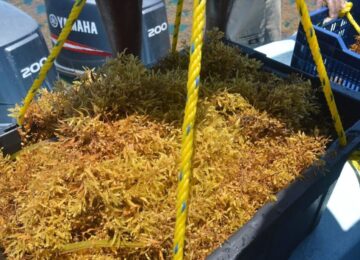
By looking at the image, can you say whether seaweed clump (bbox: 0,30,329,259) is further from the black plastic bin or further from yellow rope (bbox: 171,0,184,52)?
yellow rope (bbox: 171,0,184,52)

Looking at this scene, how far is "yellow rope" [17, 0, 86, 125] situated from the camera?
0.85 meters

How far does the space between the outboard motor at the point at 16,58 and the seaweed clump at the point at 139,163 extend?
843mm

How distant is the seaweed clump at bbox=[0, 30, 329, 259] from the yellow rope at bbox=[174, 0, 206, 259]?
10 cm

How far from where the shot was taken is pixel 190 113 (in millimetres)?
632

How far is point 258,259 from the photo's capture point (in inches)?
33.9

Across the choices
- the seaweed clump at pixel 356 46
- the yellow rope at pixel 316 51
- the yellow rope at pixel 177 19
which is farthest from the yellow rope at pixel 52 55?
the seaweed clump at pixel 356 46

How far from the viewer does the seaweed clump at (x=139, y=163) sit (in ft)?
2.47

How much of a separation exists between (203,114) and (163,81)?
Result: 150 millimetres

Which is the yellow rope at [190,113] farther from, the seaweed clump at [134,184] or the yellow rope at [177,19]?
the yellow rope at [177,19]

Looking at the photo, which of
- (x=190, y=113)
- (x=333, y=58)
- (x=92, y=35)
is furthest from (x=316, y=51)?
(x=92, y=35)

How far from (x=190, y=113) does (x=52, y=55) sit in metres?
0.47

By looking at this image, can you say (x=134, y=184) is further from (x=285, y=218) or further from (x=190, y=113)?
(x=285, y=218)

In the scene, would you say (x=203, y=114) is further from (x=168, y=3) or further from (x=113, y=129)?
(x=168, y=3)

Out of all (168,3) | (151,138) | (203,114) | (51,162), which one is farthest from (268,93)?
(168,3)
